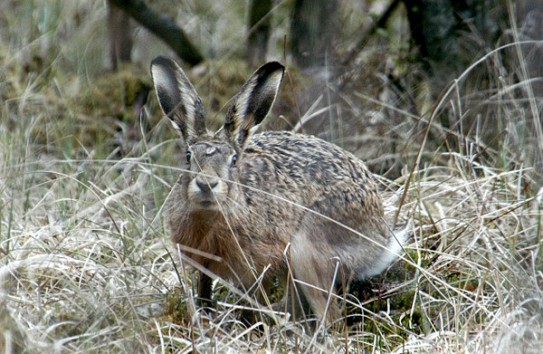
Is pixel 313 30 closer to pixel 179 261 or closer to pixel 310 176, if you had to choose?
pixel 310 176

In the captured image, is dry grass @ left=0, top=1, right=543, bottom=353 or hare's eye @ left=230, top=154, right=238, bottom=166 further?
hare's eye @ left=230, top=154, right=238, bottom=166

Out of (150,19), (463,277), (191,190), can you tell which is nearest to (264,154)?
(191,190)

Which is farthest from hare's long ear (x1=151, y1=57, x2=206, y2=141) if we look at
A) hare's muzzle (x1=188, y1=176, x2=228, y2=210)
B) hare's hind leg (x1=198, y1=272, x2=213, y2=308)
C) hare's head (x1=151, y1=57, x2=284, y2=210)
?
hare's hind leg (x1=198, y1=272, x2=213, y2=308)

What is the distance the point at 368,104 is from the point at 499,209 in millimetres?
1823

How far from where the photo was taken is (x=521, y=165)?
19.2 feet

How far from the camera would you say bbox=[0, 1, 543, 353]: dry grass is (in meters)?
4.26

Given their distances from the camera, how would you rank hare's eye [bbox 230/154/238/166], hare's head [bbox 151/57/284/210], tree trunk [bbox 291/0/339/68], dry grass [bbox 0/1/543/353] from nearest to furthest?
1. dry grass [bbox 0/1/543/353]
2. hare's head [bbox 151/57/284/210]
3. hare's eye [bbox 230/154/238/166]
4. tree trunk [bbox 291/0/339/68]

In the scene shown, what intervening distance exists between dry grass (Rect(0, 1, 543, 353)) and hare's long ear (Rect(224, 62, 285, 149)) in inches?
22.7

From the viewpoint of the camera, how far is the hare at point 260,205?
4.85 meters

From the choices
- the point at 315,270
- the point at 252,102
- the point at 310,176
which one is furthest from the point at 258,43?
the point at 315,270

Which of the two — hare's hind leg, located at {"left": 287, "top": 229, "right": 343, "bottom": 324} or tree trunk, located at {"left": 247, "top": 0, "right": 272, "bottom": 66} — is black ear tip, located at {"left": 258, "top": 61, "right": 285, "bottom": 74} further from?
tree trunk, located at {"left": 247, "top": 0, "right": 272, "bottom": 66}

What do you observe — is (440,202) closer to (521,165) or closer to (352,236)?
(521,165)

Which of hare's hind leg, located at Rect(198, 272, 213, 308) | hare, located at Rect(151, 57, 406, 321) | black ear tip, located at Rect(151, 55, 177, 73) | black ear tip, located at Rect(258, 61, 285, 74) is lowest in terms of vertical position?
hare's hind leg, located at Rect(198, 272, 213, 308)

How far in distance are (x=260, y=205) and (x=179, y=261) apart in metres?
0.59
